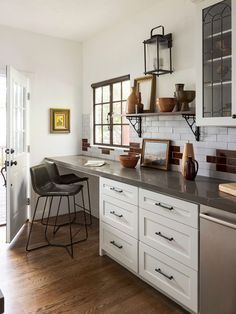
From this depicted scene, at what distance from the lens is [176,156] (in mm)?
2789

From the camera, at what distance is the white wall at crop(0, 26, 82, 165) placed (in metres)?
3.71

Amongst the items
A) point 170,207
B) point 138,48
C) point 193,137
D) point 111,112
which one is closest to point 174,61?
point 138,48

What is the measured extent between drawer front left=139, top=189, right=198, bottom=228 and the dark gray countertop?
4 centimetres

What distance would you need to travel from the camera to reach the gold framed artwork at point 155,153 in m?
2.84

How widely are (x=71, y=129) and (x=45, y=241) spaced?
1.72 m

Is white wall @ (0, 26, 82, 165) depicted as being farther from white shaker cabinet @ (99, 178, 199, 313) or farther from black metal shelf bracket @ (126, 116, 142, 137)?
white shaker cabinet @ (99, 178, 199, 313)

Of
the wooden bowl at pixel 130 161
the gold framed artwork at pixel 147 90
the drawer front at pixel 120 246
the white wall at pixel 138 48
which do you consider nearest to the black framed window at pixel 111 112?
the white wall at pixel 138 48

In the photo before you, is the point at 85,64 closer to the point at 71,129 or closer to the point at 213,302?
the point at 71,129

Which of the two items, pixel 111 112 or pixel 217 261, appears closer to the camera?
pixel 217 261

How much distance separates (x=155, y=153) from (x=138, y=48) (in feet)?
3.97

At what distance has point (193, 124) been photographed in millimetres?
2592

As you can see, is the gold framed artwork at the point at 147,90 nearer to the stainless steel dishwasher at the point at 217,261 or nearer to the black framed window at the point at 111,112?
the black framed window at the point at 111,112

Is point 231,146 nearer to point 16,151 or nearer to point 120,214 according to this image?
point 120,214

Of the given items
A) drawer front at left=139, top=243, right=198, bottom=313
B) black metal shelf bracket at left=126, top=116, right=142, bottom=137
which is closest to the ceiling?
black metal shelf bracket at left=126, top=116, right=142, bottom=137
